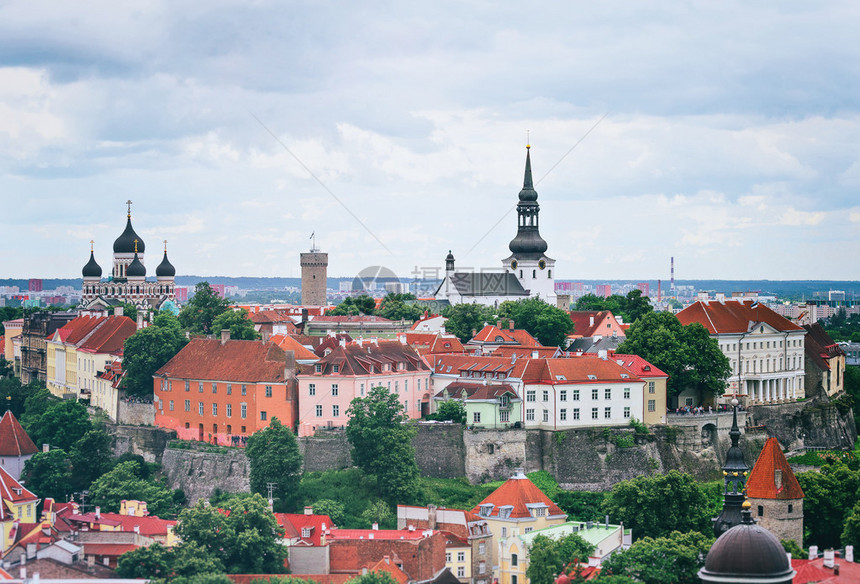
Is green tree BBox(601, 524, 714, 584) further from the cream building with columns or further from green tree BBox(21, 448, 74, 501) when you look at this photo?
the cream building with columns

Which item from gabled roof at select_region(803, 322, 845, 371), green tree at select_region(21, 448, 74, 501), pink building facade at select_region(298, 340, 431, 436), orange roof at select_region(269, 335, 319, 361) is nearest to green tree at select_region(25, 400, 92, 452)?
green tree at select_region(21, 448, 74, 501)

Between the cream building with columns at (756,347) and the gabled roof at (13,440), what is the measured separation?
146 ft

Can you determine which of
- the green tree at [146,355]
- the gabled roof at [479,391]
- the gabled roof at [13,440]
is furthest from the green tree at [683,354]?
the gabled roof at [13,440]

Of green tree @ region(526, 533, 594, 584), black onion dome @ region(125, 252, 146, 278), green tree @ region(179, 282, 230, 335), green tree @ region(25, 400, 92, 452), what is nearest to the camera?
green tree @ region(526, 533, 594, 584)

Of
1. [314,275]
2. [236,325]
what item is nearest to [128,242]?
[314,275]

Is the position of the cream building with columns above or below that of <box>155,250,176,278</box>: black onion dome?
below

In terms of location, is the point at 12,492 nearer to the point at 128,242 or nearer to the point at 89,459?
the point at 89,459

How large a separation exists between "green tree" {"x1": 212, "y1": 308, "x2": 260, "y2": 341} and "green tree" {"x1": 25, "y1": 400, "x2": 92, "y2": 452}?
44.8 ft

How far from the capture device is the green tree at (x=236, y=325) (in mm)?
104625

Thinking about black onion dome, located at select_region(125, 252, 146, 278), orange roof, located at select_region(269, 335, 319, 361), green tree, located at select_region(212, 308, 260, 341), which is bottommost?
orange roof, located at select_region(269, 335, 319, 361)

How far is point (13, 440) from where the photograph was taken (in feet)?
291

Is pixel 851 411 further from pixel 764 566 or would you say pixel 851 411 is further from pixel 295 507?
pixel 764 566

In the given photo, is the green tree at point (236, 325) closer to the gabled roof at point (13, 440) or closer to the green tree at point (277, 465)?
the gabled roof at point (13, 440)

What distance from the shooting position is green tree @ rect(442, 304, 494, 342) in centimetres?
10906
